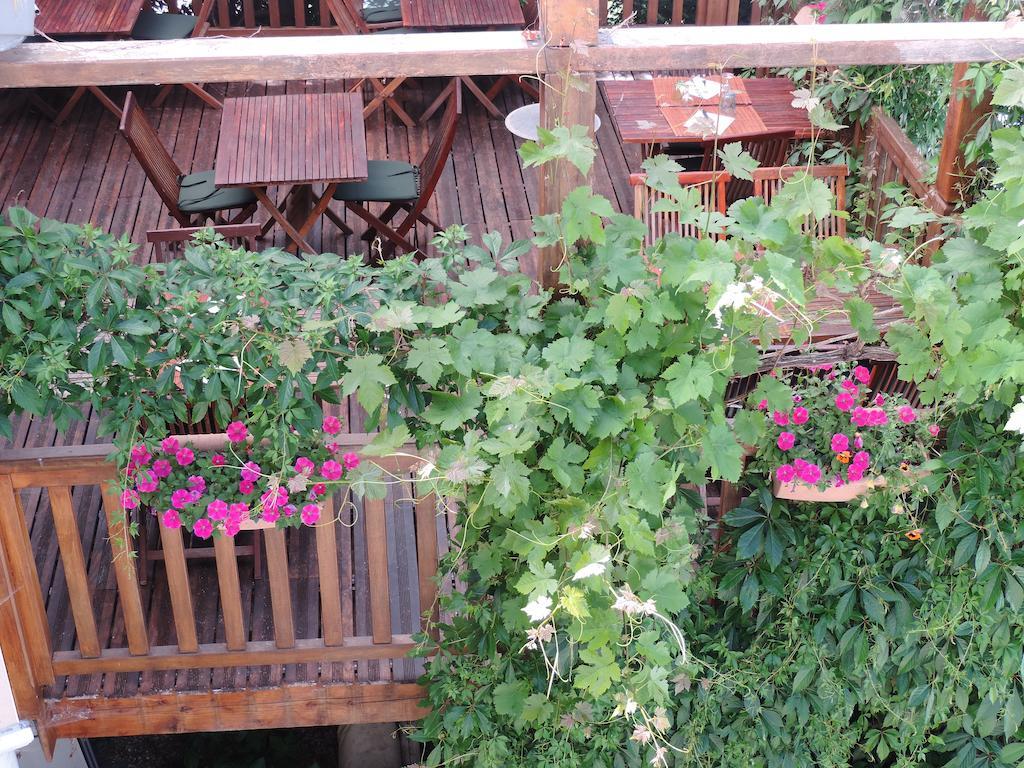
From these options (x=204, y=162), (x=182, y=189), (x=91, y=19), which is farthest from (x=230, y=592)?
(x=91, y=19)

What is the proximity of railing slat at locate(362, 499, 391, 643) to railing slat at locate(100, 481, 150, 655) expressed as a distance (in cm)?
73

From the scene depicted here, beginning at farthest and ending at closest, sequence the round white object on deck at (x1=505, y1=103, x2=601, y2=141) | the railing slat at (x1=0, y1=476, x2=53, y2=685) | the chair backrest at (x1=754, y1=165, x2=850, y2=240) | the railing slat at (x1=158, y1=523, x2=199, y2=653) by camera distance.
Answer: the round white object on deck at (x1=505, y1=103, x2=601, y2=141) < the chair backrest at (x1=754, y1=165, x2=850, y2=240) < the railing slat at (x1=158, y1=523, x2=199, y2=653) < the railing slat at (x1=0, y1=476, x2=53, y2=685)

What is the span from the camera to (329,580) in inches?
138

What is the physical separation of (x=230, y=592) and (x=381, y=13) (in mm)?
4213

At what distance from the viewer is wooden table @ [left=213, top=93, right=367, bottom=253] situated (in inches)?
183

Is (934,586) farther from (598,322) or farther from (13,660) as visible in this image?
(13,660)

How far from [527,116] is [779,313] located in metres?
3.19

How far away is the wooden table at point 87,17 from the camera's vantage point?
581cm

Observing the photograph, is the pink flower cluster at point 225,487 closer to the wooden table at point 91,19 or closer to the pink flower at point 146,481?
the pink flower at point 146,481

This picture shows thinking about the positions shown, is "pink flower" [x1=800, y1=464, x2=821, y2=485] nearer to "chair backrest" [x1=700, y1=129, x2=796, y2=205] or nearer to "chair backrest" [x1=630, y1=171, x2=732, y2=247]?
"chair backrest" [x1=630, y1=171, x2=732, y2=247]

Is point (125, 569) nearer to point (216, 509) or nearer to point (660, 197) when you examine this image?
point (216, 509)

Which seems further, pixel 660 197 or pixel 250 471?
pixel 660 197

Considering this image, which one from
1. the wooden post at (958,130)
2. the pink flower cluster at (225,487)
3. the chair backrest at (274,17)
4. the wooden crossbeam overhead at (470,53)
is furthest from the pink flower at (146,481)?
the chair backrest at (274,17)

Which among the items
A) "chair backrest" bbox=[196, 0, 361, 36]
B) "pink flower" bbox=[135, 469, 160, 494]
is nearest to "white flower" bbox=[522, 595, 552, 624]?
"pink flower" bbox=[135, 469, 160, 494]
